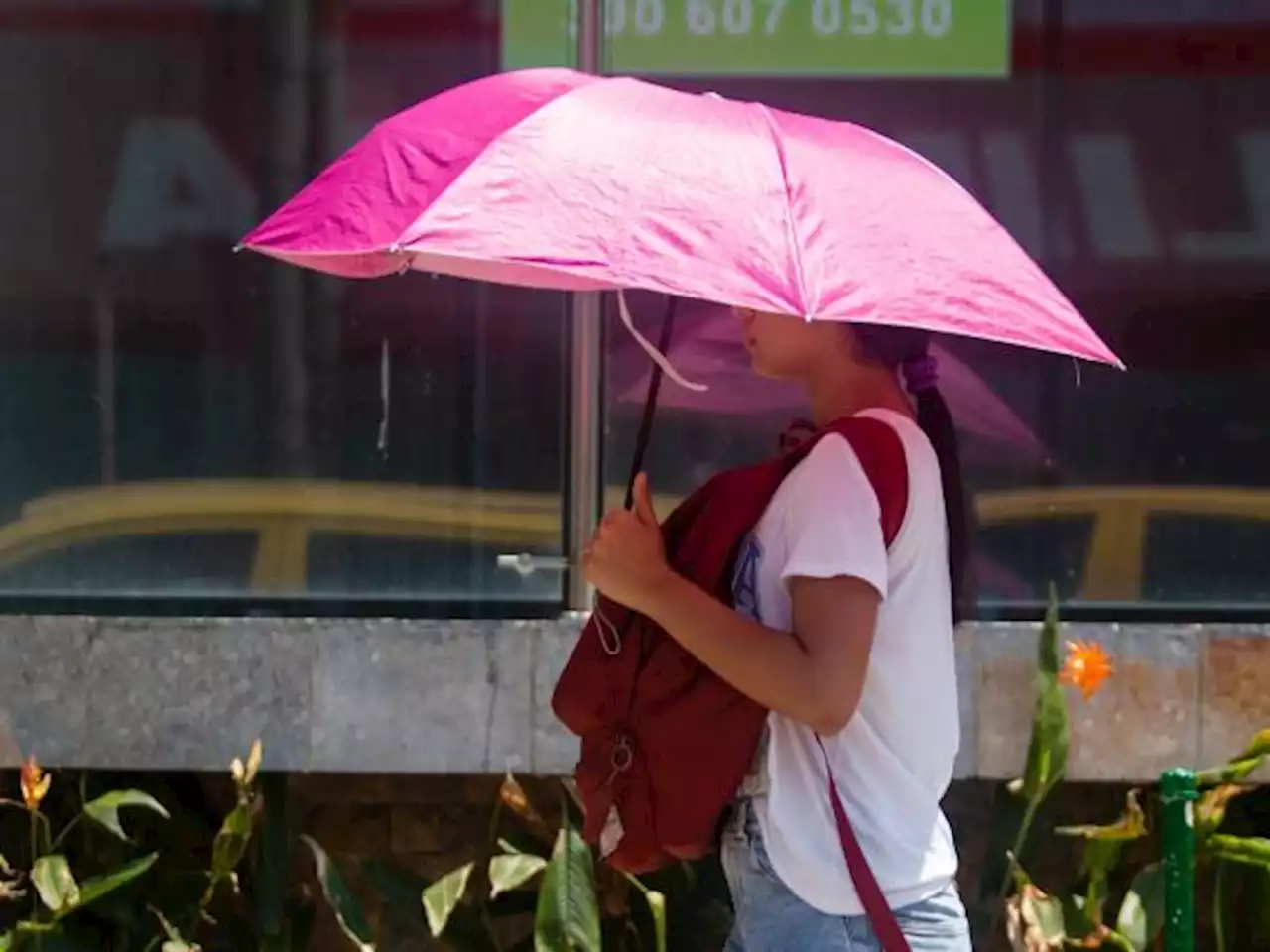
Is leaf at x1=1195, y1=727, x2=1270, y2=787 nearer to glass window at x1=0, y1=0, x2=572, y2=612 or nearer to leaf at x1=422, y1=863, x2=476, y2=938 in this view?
leaf at x1=422, y1=863, x2=476, y2=938

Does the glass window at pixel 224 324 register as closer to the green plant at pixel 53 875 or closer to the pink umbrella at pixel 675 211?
the green plant at pixel 53 875

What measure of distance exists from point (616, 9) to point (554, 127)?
2.35 m

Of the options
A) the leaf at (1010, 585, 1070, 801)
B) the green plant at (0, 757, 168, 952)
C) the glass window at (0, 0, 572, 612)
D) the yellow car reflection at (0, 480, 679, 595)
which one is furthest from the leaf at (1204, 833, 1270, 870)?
the green plant at (0, 757, 168, 952)

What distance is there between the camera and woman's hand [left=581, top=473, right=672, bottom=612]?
2098 millimetres

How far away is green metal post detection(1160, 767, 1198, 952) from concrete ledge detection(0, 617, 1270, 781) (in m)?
0.60

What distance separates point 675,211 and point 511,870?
2.27m

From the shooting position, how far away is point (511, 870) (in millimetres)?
A: 3928

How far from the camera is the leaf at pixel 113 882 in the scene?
389cm

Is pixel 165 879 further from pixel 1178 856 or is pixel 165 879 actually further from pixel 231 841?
pixel 1178 856

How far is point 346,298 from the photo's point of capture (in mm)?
4438

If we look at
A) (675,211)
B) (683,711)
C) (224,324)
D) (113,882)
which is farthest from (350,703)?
(675,211)

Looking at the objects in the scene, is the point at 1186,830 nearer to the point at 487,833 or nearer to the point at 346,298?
the point at 487,833

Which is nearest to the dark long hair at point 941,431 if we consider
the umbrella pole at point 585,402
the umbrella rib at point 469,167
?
the umbrella rib at point 469,167

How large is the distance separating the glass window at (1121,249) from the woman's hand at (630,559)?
228cm
